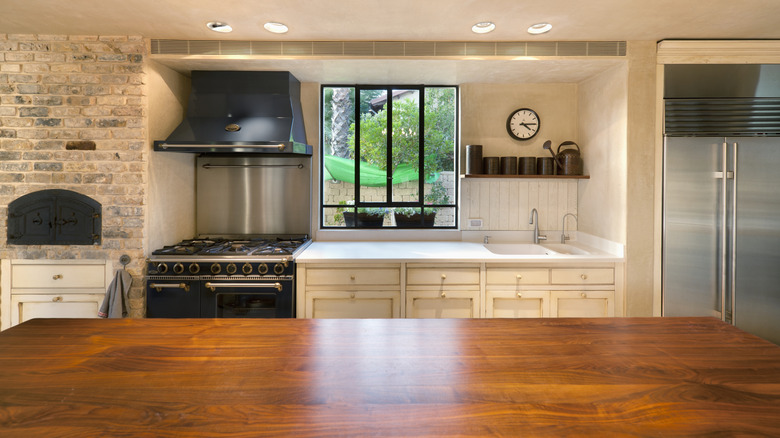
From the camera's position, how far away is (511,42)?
9.91 feet

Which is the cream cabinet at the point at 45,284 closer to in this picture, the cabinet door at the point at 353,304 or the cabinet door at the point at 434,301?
the cabinet door at the point at 353,304

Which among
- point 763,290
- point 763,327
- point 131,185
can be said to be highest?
point 131,185

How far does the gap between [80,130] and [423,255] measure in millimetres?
2471

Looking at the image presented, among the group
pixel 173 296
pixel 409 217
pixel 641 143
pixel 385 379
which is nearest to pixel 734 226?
pixel 641 143

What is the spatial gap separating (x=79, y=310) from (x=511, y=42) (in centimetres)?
351

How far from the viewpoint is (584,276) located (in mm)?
3035

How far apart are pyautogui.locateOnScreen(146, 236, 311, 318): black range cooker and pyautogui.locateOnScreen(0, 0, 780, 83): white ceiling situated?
4.61 ft

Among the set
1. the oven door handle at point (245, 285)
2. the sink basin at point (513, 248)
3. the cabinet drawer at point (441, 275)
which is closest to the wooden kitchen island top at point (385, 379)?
the oven door handle at point (245, 285)

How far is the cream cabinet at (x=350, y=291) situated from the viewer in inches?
118

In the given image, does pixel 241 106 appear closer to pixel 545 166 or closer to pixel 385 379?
pixel 545 166

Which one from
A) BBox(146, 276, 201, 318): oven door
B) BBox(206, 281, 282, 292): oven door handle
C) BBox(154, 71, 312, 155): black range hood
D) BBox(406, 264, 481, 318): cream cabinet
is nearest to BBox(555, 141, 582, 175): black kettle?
BBox(406, 264, 481, 318): cream cabinet

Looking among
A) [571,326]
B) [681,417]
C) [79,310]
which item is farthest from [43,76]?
[681,417]

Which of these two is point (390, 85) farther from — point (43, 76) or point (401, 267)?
point (43, 76)

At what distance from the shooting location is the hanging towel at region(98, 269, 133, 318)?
9.23 ft
